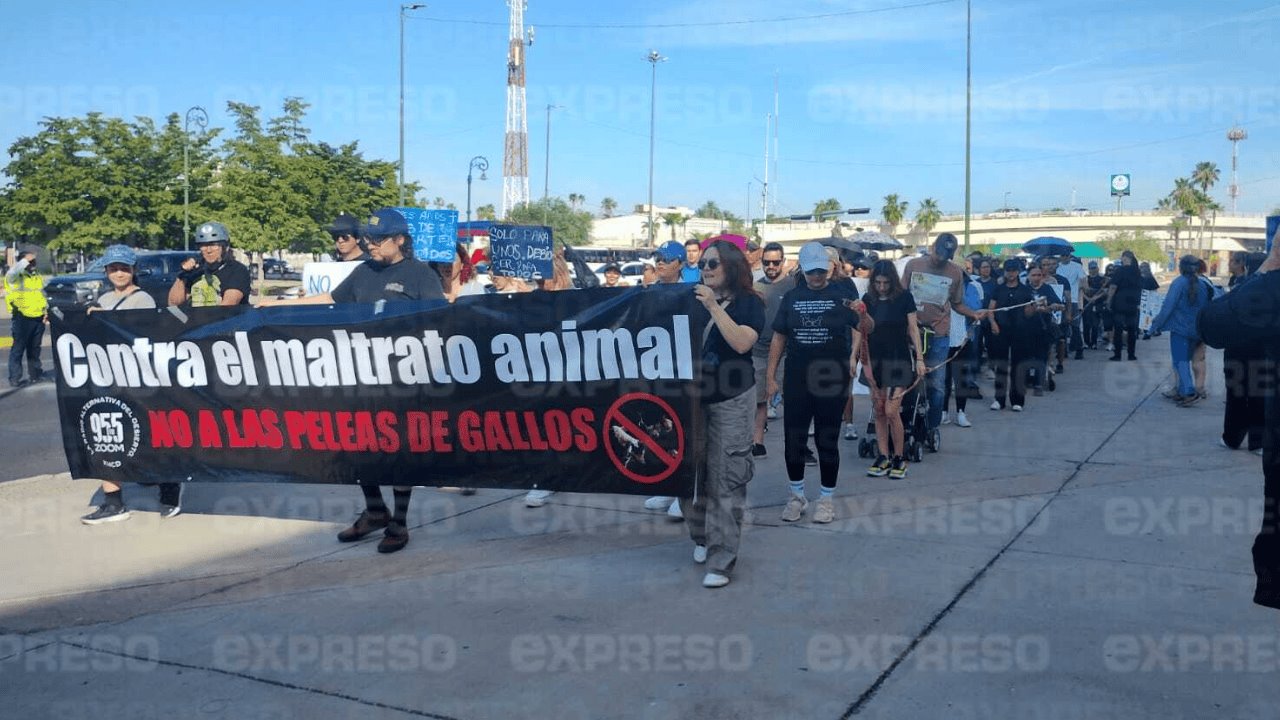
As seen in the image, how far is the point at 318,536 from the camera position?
656cm

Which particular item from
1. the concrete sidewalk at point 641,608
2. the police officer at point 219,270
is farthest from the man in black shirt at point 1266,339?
the police officer at point 219,270

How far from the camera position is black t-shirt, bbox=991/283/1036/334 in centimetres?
1255

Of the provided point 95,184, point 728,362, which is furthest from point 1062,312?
point 95,184

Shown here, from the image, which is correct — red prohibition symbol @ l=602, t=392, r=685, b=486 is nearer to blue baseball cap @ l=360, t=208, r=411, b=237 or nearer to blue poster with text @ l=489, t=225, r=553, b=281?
blue baseball cap @ l=360, t=208, r=411, b=237

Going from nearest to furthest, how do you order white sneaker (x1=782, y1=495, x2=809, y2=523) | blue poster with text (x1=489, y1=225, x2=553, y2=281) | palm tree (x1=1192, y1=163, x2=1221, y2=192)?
white sneaker (x1=782, y1=495, x2=809, y2=523), blue poster with text (x1=489, y1=225, x2=553, y2=281), palm tree (x1=1192, y1=163, x2=1221, y2=192)

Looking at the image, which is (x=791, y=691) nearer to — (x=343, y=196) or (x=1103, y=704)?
(x=1103, y=704)

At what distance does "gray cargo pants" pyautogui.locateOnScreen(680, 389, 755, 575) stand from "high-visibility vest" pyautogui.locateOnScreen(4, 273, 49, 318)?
11882 millimetres

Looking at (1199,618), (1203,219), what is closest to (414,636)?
(1199,618)

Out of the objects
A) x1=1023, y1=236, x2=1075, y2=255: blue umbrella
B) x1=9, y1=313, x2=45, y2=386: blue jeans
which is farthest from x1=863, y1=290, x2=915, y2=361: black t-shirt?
x1=9, y1=313, x2=45, y2=386: blue jeans

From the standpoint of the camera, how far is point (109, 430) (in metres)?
6.77

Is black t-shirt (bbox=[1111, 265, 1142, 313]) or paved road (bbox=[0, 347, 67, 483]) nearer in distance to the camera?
paved road (bbox=[0, 347, 67, 483])

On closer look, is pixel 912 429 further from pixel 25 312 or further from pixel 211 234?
pixel 25 312

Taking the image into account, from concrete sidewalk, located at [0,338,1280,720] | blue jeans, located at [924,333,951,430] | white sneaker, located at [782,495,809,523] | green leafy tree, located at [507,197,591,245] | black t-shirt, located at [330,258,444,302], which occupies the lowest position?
concrete sidewalk, located at [0,338,1280,720]

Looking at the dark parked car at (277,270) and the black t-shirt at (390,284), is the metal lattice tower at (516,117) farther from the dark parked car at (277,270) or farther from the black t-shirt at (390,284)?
the black t-shirt at (390,284)
